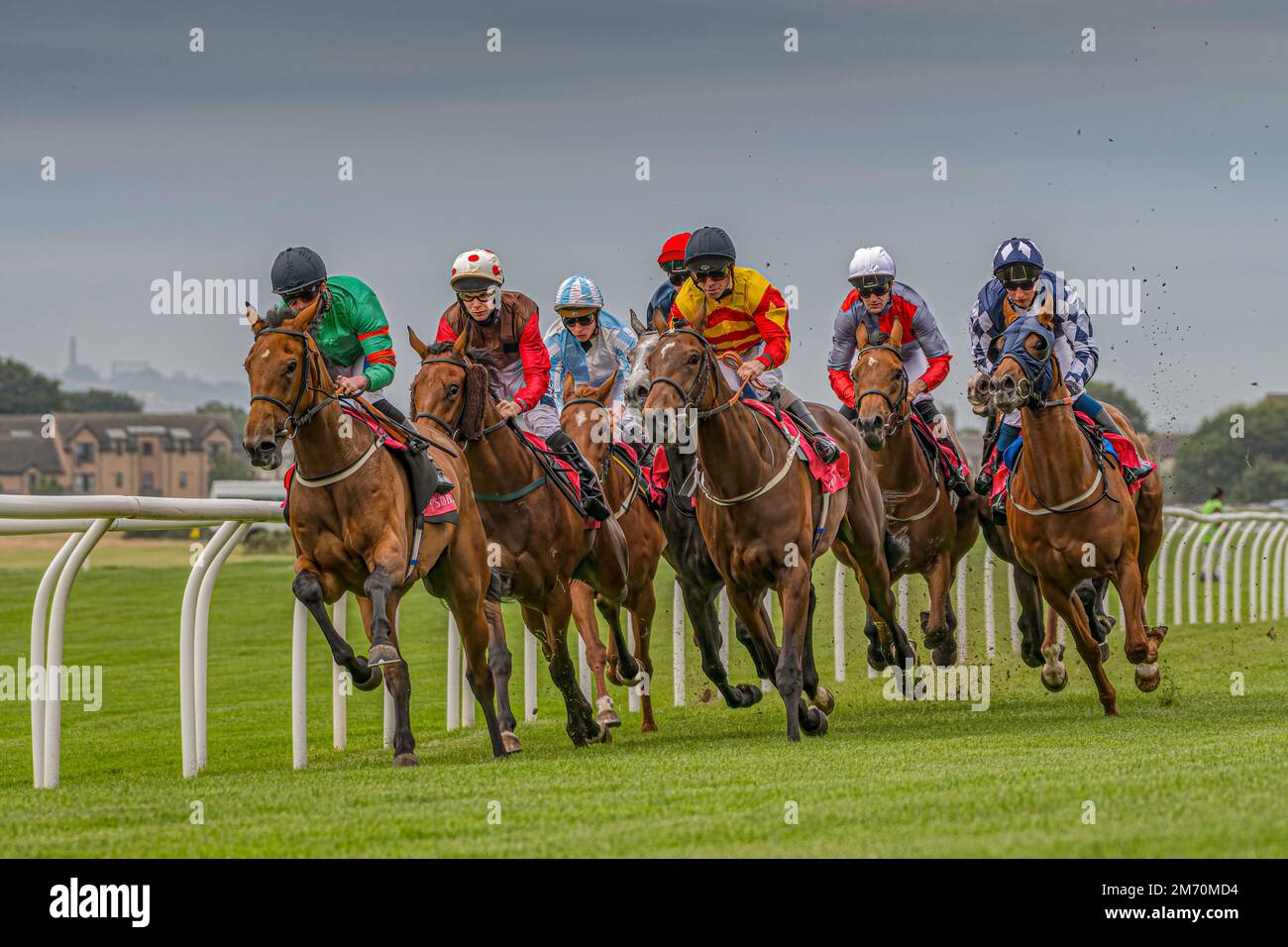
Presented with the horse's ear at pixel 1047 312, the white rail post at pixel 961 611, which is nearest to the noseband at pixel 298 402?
the horse's ear at pixel 1047 312

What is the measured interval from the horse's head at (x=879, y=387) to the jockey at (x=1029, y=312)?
0.44 m

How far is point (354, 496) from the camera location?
25.1 feet

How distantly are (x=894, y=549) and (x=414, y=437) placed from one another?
12.0ft

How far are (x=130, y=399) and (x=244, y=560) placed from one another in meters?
86.9

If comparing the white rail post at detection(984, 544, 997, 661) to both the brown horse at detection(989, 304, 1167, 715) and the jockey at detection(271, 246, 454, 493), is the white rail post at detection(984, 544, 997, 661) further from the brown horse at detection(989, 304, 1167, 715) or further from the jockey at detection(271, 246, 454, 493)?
the jockey at detection(271, 246, 454, 493)

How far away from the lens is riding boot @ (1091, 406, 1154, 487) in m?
9.53

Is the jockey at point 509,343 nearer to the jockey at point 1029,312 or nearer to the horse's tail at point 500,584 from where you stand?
the horse's tail at point 500,584

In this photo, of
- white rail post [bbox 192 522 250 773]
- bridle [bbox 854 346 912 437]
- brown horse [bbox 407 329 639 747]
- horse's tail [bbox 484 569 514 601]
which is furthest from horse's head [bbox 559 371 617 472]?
white rail post [bbox 192 522 250 773]

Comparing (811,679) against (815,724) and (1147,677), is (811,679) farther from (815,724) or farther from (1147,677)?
(1147,677)

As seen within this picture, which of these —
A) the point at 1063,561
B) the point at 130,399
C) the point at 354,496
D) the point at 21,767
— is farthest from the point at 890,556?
the point at 130,399

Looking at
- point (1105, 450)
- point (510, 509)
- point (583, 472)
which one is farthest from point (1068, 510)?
point (510, 509)

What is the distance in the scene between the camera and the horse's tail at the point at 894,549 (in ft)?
34.9

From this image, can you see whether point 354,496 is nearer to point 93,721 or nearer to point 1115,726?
point 1115,726

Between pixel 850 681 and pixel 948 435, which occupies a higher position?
pixel 948 435
